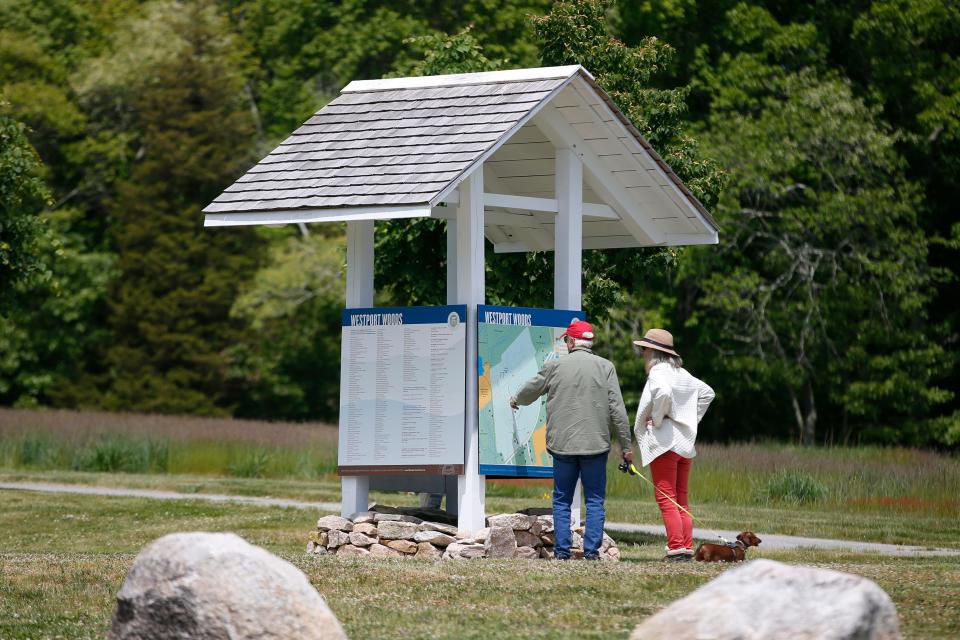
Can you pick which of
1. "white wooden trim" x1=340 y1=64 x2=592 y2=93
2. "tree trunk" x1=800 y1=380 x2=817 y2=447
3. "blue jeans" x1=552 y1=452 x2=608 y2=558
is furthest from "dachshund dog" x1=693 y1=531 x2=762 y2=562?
"tree trunk" x1=800 y1=380 x2=817 y2=447

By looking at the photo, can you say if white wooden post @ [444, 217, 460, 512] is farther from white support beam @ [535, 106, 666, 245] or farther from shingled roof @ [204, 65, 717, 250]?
white support beam @ [535, 106, 666, 245]

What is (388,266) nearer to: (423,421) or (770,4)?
(423,421)

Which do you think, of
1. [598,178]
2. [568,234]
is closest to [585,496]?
[568,234]

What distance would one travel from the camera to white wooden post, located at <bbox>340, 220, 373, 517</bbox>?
14844 millimetres

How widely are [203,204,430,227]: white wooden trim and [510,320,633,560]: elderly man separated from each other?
1751 mm

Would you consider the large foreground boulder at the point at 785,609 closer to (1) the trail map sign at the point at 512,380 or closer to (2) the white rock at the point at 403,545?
(1) the trail map sign at the point at 512,380

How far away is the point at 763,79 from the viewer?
38.8 metres

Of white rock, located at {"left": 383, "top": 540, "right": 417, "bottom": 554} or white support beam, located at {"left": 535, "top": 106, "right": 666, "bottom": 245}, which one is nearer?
white rock, located at {"left": 383, "top": 540, "right": 417, "bottom": 554}

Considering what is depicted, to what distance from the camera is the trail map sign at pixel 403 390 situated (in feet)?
→ 46.4

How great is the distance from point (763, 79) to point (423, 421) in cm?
2644

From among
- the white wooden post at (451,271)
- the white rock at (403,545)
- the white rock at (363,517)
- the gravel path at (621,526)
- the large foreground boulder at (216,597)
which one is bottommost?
the gravel path at (621,526)

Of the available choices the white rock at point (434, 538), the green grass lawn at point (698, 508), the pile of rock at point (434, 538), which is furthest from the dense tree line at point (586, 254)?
the white rock at point (434, 538)

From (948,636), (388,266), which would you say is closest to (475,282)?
(388,266)

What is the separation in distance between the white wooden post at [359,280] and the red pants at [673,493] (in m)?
2.73
